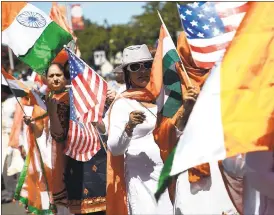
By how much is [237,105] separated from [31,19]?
3.18 metres

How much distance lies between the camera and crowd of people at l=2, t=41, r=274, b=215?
3.66m

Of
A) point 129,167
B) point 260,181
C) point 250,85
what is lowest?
point 260,181

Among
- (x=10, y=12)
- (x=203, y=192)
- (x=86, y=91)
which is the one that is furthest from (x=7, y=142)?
(x=203, y=192)

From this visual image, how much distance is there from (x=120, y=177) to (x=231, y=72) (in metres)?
2.05

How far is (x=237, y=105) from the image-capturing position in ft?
9.71

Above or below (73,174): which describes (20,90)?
above

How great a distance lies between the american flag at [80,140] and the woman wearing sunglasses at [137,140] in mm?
628

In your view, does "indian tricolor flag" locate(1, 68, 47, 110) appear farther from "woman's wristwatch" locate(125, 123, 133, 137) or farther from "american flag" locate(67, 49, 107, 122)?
"woman's wristwatch" locate(125, 123, 133, 137)

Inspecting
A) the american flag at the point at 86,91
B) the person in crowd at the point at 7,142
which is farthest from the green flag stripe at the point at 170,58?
the person in crowd at the point at 7,142

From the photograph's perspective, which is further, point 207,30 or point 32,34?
point 32,34

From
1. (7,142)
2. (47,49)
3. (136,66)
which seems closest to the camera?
(136,66)

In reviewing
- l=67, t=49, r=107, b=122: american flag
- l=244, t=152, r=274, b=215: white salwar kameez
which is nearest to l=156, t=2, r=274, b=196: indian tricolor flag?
l=244, t=152, r=274, b=215: white salwar kameez

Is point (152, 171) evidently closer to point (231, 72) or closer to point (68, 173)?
point (68, 173)

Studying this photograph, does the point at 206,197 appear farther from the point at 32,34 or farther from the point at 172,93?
the point at 32,34
